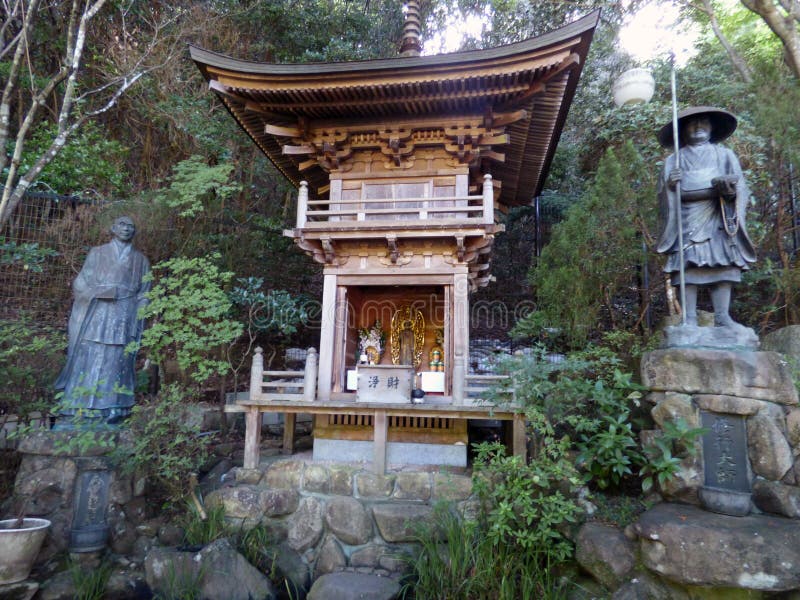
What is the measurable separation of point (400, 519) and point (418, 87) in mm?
5902

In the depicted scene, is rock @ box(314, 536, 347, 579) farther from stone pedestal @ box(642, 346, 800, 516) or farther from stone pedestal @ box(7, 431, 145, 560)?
stone pedestal @ box(642, 346, 800, 516)

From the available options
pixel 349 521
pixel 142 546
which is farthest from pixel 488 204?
pixel 142 546

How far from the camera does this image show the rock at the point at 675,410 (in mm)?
4098

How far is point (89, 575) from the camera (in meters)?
5.08

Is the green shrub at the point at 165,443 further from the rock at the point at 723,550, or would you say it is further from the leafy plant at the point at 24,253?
the rock at the point at 723,550

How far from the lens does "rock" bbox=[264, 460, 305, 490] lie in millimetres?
6258

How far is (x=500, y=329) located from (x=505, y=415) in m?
6.30

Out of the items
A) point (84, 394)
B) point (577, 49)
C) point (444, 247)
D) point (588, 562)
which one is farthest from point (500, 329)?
point (84, 394)

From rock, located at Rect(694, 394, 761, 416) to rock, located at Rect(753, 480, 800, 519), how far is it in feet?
1.96

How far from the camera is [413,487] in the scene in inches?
235

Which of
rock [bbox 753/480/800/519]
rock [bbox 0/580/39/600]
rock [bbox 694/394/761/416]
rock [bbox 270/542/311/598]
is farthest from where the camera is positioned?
rock [bbox 270/542/311/598]

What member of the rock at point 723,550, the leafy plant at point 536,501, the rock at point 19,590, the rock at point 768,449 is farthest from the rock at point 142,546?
the rock at point 768,449

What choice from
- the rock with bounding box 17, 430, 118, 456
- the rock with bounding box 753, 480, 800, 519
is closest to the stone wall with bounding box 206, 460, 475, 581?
the rock with bounding box 17, 430, 118, 456

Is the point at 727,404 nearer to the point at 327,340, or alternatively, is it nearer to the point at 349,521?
the point at 349,521
